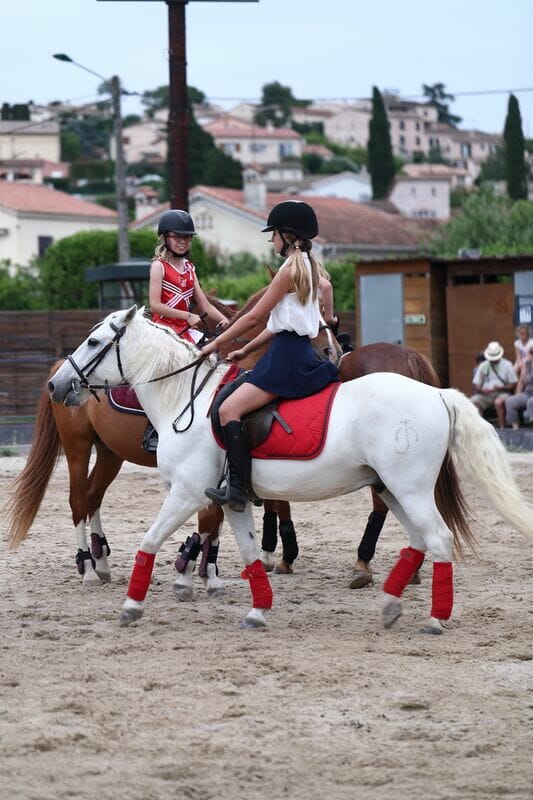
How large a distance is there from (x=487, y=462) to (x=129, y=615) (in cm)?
229

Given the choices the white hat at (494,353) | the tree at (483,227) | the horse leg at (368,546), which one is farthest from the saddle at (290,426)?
the tree at (483,227)

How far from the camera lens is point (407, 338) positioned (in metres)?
23.1

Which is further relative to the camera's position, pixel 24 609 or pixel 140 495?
pixel 140 495

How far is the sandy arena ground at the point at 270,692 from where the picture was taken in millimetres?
4656

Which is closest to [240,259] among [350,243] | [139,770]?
[350,243]

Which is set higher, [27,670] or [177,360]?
[177,360]

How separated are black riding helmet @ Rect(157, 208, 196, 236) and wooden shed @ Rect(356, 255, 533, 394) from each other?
1426 cm

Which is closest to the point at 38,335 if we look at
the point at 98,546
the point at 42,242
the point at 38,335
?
the point at 38,335

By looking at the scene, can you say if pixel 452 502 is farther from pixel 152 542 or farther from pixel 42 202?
pixel 42 202

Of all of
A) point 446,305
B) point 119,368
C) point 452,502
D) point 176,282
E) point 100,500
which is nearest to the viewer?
point 119,368

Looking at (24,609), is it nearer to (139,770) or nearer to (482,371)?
(139,770)

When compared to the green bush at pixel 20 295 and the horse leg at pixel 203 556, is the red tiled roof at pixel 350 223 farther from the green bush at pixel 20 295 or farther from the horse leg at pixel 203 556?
the horse leg at pixel 203 556

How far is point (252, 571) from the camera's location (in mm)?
7395

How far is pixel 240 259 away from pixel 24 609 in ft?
175
